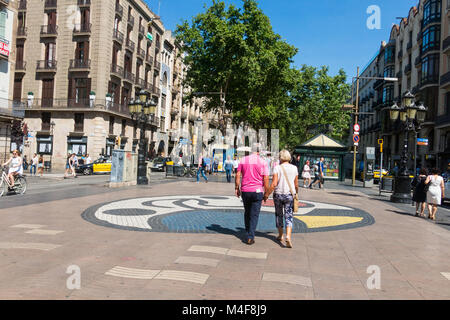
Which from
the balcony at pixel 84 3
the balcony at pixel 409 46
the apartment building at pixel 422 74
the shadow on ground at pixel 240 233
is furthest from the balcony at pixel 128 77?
the shadow on ground at pixel 240 233

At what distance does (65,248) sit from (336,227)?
575 cm

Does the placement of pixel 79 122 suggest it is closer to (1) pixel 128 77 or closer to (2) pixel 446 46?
(1) pixel 128 77

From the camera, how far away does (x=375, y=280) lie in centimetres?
459

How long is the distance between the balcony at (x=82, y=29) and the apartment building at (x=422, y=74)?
27.8m

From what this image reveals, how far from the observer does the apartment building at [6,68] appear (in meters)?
Result: 25.2

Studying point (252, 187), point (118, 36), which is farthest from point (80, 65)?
point (252, 187)

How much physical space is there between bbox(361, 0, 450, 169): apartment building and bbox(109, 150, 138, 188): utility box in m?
19.6

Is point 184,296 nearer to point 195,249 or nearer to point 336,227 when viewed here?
point 195,249

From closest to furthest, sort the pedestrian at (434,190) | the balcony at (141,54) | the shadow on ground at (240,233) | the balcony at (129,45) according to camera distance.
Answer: the shadow on ground at (240,233), the pedestrian at (434,190), the balcony at (129,45), the balcony at (141,54)

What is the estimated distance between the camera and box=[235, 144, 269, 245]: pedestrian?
21.1 feet

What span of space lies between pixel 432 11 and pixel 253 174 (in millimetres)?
39032

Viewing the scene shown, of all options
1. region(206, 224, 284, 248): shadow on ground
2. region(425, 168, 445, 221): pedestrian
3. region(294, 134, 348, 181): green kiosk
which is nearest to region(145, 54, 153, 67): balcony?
region(294, 134, 348, 181): green kiosk

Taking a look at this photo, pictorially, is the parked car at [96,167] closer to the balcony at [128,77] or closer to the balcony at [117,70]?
the balcony at [117,70]
